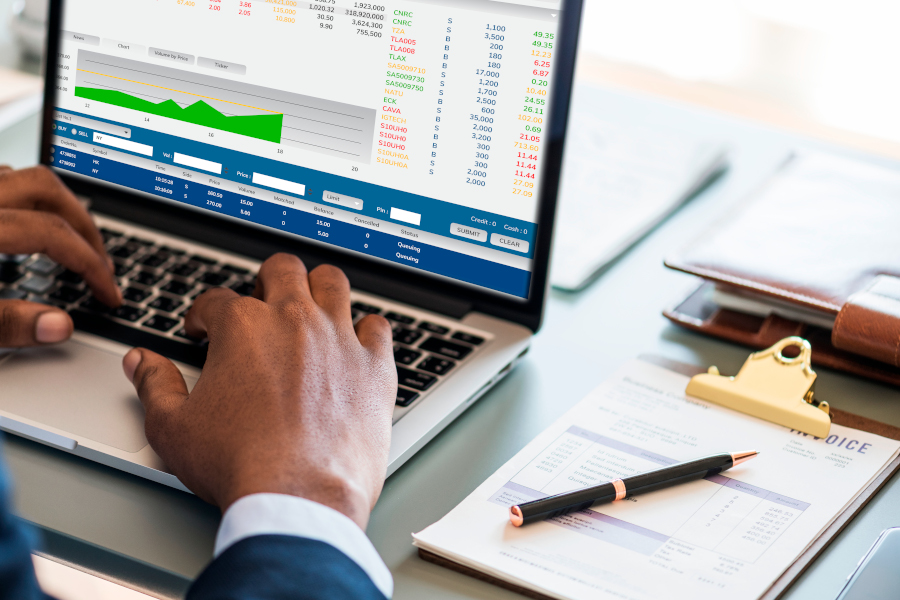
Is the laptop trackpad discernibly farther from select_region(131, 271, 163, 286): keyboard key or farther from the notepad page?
the notepad page

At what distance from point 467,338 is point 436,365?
0.05 m

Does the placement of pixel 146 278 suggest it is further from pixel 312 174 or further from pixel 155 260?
pixel 312 174

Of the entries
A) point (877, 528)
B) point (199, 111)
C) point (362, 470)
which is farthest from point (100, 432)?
point (877, 528)

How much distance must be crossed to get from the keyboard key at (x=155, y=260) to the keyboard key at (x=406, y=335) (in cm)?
25

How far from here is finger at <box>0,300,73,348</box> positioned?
679mm

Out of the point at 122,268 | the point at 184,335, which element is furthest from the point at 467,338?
the point at 122,268

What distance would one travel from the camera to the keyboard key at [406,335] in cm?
73

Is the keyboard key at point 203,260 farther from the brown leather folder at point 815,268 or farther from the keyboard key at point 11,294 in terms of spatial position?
the brown leather folder at point 815,268

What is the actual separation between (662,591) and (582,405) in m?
0.21

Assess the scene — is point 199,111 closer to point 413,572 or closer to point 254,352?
point 254,352

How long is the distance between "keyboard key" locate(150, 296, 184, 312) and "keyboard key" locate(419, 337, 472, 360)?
0.22 metres

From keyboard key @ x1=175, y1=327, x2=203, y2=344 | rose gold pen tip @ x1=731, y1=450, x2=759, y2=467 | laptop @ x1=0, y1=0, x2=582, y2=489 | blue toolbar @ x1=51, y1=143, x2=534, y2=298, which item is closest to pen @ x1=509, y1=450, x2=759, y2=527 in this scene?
rose gold pen tip @ x1=731, y1=450, x2=759, y2=467

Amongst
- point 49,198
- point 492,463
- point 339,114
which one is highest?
point 339,114

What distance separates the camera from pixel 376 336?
65cm
